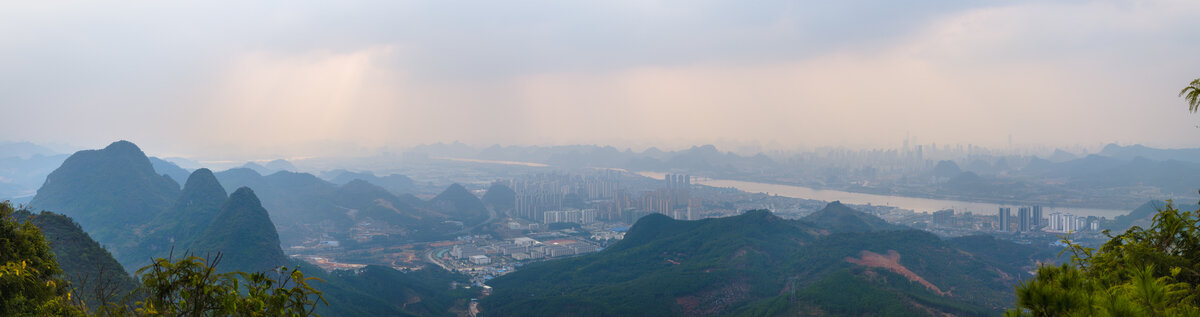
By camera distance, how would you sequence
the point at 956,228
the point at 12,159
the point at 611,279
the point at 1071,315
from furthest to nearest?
the point at 12,159, the point at 956,228, the point at 611,279, the point at 1071,315

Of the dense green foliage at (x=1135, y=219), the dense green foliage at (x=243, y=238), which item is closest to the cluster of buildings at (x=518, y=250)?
the dense green foliage at (x=243, y=238)

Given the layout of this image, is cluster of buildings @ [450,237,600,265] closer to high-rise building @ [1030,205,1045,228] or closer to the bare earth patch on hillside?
the bare earth patch on hillside

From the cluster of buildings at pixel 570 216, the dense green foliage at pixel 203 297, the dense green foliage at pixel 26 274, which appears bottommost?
the cluster of buildings at pixel 570 216

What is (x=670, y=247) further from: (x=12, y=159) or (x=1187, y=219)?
(x=12, y=159)

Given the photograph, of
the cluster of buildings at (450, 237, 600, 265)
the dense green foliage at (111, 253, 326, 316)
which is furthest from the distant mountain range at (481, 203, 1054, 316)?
the dense green foliage at (111, 253, 326, 316)

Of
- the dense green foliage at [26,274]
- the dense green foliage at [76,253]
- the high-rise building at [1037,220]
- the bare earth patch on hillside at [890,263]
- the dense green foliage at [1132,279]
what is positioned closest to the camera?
the dense green foliage at [1132,279]

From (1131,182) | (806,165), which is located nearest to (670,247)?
(1131,182)

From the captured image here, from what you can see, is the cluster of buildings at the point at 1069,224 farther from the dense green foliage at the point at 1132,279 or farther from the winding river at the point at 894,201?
the dense green foliage at the point at 1132,279
